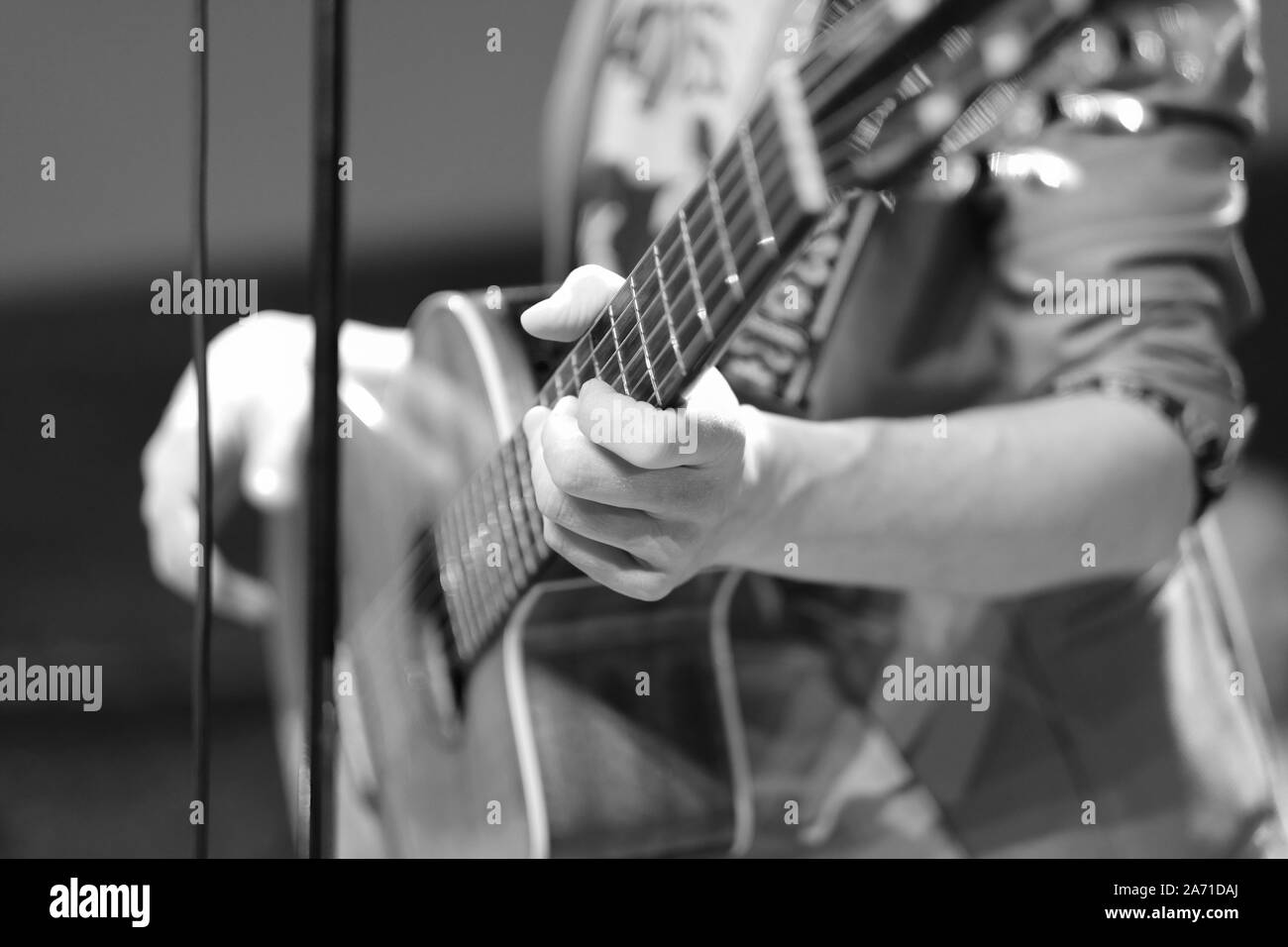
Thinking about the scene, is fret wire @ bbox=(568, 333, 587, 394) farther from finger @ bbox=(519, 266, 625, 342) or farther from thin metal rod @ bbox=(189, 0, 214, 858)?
thin metal rod @ bbox=(189, 0, 214, 858)

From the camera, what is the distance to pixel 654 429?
438mm

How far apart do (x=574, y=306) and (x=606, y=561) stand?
4.3 inches

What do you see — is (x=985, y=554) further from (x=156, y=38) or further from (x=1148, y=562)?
(x=156, y=38)

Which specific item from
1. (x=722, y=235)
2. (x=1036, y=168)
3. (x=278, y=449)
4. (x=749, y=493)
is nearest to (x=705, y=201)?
(x=722, y=235)

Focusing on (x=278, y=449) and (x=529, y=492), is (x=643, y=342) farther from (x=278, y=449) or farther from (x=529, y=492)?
(x=278, y=449)

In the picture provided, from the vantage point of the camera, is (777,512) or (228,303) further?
(228,303)

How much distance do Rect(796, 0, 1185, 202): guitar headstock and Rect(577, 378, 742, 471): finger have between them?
103 mm

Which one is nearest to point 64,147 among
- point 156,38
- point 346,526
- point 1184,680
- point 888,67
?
point 156,38

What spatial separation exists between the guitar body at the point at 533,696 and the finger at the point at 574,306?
0.13m

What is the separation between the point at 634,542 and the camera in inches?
19.2

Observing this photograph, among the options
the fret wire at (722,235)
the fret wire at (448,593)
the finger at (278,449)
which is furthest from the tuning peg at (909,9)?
the finger at (278,449)

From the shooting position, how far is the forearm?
575mm

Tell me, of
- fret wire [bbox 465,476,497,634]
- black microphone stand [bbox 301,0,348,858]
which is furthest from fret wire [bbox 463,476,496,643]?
black microphone stand [bbox 301,0,348,858]
